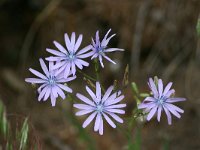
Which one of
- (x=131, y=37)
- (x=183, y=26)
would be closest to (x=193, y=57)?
(x=183, y=26)

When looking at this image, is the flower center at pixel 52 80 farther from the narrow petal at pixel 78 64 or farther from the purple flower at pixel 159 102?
the purple flower at pixel 159 102

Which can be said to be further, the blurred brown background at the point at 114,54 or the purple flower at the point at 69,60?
the blurred brown background at the point at 114,54

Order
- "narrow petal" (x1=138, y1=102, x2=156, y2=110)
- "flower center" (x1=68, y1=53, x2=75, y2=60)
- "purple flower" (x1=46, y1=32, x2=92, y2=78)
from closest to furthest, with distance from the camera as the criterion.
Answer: "narrow petal" (x1=138, y1=102, x2=156, y2=110) < "purple flower" (x1=46, y1=32, x2=92, y2=78) < "flower center" (x1=68, y1=53, x2=75, y2=60)

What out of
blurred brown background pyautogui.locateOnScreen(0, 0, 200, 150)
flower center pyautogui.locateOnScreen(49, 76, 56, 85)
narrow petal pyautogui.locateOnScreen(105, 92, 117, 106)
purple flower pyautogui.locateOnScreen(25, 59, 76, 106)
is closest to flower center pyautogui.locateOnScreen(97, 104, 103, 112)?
narrow petal pyautogui.locateOnScreen(105, 92, 117, 106)

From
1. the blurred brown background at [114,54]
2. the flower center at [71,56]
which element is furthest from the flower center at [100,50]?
the blurred brown background at [114,54]

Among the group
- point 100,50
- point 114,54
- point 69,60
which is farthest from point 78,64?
point 114,54

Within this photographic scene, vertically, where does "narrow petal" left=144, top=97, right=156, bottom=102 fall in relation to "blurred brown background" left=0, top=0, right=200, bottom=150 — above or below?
below

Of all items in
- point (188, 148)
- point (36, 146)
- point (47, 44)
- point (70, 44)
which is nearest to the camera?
point (36, 146)

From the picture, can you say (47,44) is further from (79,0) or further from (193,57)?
(193,57)

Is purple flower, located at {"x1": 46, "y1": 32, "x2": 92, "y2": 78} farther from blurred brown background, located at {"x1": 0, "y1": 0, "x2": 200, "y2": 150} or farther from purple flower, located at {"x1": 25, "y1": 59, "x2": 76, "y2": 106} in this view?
blurred brown background, located at {"x1": 0, "y1": 0, "x2": 200, "y2": 150}
